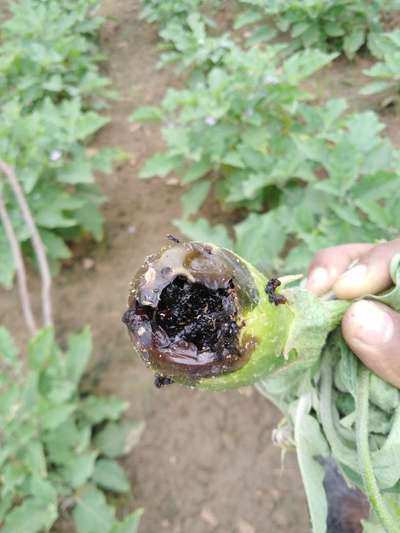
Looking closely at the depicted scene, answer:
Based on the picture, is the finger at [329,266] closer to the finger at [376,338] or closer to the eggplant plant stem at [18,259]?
the finger at [376,338]

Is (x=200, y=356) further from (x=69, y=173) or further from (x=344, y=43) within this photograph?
(x=344, y=43)

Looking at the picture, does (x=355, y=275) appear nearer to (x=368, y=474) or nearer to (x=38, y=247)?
(x=368, y=474)

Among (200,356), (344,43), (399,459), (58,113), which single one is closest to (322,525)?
(399,459)

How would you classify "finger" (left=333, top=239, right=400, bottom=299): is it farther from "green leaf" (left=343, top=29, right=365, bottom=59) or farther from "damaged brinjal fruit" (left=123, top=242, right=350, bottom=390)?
"green leaf" (left=343, top=29, right=365, bottom=59)

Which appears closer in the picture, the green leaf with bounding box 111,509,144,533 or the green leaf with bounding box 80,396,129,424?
the green leaf with bounding box 111,509,144,533

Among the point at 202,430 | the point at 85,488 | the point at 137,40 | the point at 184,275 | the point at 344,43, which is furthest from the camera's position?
the point at 137,40

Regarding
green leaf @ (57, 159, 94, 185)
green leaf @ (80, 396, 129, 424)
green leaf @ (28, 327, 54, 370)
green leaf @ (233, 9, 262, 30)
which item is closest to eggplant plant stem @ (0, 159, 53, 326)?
green leaf @ (28, 327, 54, 370)

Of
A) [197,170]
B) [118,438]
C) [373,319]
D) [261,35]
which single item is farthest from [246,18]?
[373,319]

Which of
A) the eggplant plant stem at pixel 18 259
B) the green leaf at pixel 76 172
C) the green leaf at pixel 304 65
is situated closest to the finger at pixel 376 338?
the eggplant plant stem at pixel 18 259
